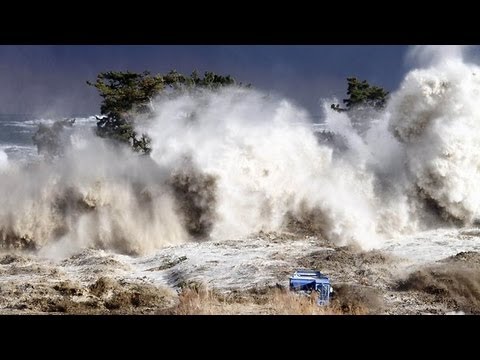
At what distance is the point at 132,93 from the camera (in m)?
12.6

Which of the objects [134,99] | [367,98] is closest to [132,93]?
[134,99]

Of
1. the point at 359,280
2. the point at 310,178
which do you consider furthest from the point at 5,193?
the point at 359,280

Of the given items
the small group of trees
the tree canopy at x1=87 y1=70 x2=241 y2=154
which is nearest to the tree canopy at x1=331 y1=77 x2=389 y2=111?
the small group of trees

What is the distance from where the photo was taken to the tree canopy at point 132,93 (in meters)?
12.1

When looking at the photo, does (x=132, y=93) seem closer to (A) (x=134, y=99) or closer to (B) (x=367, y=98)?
(A) (x=134, y=99)

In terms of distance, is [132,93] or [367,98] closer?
[367,98]

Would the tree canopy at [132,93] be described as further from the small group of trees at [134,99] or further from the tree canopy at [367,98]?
the tree canopy at [367,98]

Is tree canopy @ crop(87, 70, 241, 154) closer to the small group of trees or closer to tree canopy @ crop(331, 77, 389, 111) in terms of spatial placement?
the small group of trees

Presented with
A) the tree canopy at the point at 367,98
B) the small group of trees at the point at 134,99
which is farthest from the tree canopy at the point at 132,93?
the tree canopy at the point at 367,98

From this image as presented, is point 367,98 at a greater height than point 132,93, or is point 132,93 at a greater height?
point 132,93
